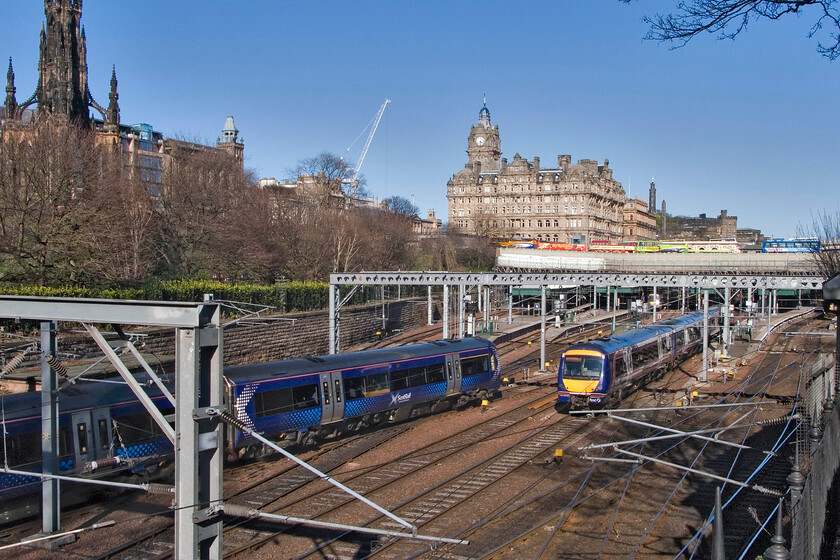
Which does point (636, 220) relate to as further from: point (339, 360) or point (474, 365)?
point (339, 360)

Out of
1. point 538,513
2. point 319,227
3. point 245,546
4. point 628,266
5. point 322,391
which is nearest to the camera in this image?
point 245,546

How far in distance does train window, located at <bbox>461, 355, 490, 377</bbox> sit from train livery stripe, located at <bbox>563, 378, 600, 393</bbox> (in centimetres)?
274

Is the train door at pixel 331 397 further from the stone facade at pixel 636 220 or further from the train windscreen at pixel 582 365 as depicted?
the stone facade at pixel 636 220

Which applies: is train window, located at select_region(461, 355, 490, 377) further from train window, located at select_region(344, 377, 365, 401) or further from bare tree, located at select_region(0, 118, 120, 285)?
bare tree, located at select_region(0, 118, 120, 285)

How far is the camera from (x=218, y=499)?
591 centimetres

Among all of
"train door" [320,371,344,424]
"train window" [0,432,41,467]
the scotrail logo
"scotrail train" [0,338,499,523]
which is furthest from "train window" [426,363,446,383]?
"train window" [0,432,41,467]

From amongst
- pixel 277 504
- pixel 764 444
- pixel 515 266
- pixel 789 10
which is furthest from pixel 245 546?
pixel 515 266

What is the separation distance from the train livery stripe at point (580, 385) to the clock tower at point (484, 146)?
12214 centimetres

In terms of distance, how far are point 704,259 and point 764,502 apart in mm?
52024

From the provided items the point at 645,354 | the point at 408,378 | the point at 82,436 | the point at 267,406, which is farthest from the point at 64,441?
the point at 645,354

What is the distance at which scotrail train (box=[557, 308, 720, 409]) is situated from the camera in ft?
73.7

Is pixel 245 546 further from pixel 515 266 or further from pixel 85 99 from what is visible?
pixel 85 99

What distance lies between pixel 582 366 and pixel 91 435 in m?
14.2

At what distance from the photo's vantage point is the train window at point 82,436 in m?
13.8
